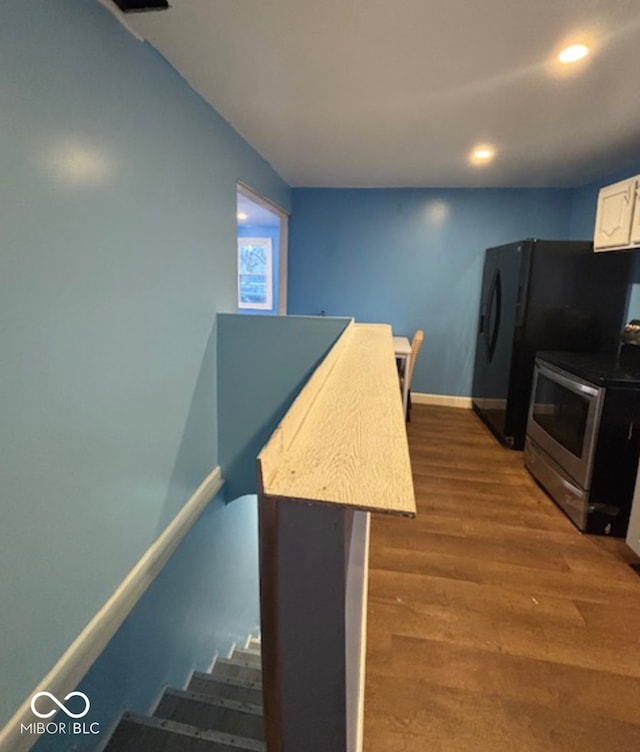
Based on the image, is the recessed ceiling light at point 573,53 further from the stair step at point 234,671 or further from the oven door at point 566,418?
the stair step at point 234,671

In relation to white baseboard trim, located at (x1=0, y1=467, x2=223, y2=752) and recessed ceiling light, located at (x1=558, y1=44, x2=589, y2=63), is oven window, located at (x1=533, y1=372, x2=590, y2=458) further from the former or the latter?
white baseboard trim, located at (x1=0, y1=467, x2=223, y2=752)

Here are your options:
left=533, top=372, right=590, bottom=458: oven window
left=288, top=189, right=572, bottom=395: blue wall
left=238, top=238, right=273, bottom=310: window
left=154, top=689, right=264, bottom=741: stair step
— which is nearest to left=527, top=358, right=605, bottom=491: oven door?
left=533, top=372, right=590, bottom=458: oven window

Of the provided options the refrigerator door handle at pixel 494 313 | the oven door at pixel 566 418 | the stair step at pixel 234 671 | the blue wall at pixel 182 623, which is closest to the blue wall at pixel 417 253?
the refrigerator door handle at pixel 494 313

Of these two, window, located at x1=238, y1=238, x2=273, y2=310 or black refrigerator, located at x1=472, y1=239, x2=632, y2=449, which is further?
window, located at x1=238, y1=238, x2=273, y2=310

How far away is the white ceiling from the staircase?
2.54 m

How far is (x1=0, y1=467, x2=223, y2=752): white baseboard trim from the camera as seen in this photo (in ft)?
4.53

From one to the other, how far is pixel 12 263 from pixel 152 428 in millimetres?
1033

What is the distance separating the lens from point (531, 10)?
4.94ft

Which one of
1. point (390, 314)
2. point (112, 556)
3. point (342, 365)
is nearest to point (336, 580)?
point (342, 365)

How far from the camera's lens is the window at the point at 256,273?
6.77 metres

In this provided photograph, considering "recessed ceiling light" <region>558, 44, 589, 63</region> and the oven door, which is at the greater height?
"recessed ceiling light" <region>558, 44, 589, 63</region>

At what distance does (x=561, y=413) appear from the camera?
2.65 m

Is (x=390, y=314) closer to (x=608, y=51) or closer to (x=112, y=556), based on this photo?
(x=608, y=51)

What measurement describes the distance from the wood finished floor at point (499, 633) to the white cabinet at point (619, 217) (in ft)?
5.72
